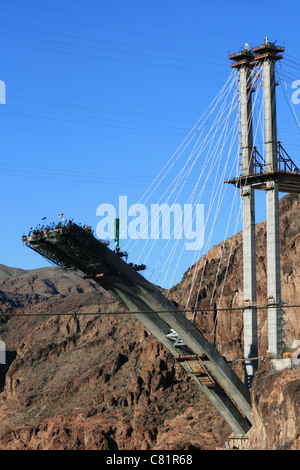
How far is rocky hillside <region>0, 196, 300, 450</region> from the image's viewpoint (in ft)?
331

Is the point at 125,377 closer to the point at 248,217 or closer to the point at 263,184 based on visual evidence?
the point at 248,217

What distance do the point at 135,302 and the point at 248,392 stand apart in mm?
14602

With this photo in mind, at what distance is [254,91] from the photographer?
8169cm

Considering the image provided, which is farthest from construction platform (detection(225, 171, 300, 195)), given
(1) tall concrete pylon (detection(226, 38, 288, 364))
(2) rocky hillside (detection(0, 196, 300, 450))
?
(2) rocky hillside (detection(0, 196, 300, 450))

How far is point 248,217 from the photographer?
8025cm

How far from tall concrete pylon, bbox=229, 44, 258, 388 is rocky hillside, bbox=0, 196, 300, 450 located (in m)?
11.3

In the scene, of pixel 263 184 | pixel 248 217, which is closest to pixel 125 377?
pixel 248 217

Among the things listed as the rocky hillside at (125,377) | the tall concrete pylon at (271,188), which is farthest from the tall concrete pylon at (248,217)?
the rocky hillside at (125,377)

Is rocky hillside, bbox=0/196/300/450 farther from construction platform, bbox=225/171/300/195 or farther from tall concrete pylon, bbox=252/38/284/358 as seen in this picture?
construction platform, bbox=225/171/300/195

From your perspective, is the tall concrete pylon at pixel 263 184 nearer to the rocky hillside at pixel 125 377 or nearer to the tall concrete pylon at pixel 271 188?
the tall concrete pylon at pixel 271 188

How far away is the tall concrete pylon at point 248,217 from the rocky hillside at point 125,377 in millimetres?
11344

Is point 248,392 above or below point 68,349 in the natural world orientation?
below

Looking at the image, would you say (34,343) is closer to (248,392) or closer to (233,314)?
(233,314)
